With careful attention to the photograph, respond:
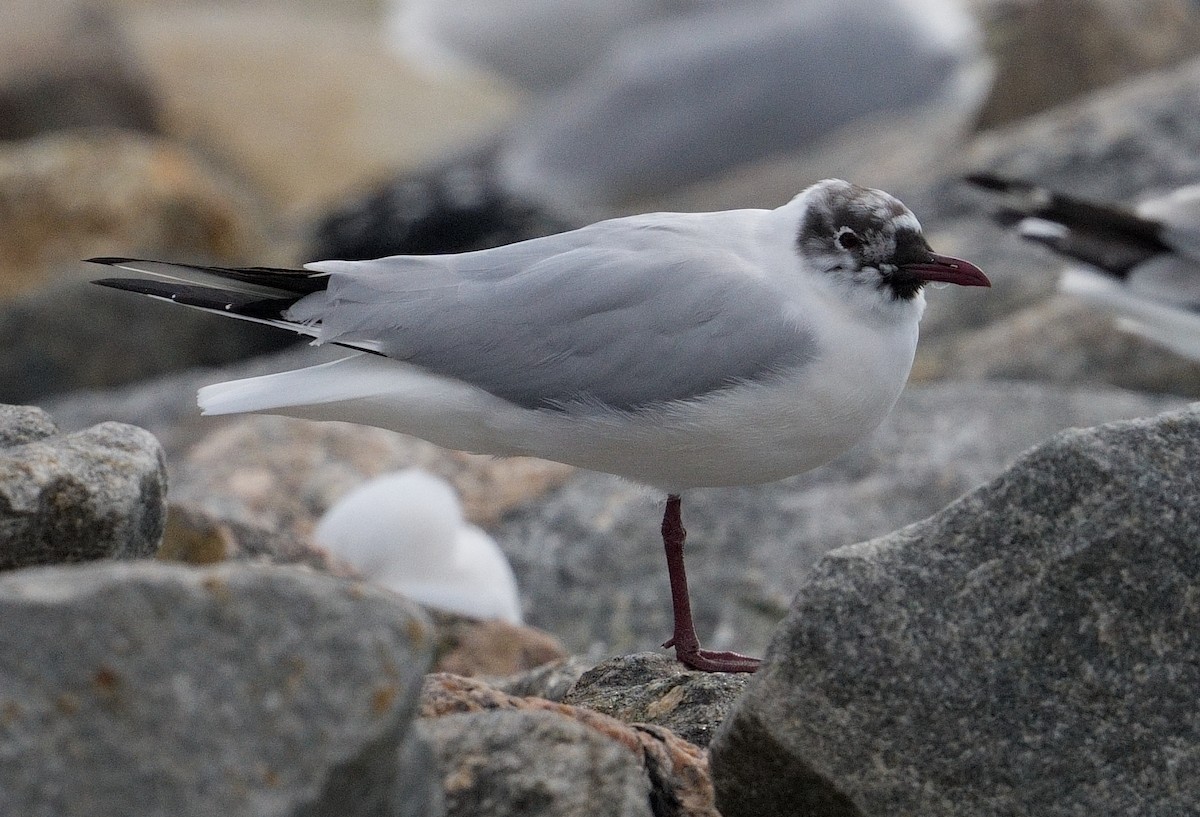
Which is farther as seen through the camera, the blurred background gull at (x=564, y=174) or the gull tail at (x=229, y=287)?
the blurred background gull at (x=564, y=174)

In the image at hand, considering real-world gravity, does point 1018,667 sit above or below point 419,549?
above

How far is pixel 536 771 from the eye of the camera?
288 centimetres

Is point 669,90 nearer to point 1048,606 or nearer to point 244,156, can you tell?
point 244,156

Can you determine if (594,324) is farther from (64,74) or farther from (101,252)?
(64,74)

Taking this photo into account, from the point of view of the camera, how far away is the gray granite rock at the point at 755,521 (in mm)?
6633

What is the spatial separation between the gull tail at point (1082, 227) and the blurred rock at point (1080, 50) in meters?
4.71

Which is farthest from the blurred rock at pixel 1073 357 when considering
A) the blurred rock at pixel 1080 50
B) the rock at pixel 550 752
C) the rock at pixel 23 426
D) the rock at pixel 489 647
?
the rock at pixel 23 426

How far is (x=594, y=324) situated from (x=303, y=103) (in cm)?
1598

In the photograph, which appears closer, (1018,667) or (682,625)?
(1018,667)

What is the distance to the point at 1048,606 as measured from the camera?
311 centimetres

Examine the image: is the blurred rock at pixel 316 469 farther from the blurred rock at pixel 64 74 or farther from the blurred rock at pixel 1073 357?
the blurred rock at pixel 64 74

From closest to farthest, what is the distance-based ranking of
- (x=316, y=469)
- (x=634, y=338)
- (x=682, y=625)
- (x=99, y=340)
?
(x=634, y=338) < (x=682, y=625) < (x=316, y=469) < (x=99, y=340)

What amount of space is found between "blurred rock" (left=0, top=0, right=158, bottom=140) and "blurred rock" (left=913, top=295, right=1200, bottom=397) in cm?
1143

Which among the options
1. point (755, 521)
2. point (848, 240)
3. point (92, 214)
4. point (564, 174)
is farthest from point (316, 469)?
point (564, 174)
